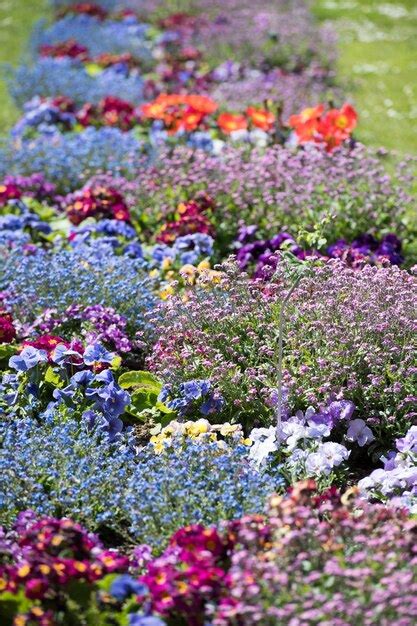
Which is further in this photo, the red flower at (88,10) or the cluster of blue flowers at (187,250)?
the red flower at (88,10)

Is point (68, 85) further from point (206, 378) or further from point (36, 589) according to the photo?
point (36, 589)

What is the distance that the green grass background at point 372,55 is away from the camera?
10.2 metres

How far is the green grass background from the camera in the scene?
10.2m

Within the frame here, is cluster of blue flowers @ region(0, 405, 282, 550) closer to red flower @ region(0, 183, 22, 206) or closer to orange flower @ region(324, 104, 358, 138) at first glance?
red flower @ region(0, 183, 22, 206)

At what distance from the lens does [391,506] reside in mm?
3506

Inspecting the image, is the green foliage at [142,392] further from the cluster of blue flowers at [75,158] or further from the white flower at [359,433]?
the cluster of blue flowers at [75,158]

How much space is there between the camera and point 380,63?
13.0 metres

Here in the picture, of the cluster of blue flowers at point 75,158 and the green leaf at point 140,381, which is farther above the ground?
the green leaf at point 140,381

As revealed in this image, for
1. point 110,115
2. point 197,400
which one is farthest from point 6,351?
point 110,115

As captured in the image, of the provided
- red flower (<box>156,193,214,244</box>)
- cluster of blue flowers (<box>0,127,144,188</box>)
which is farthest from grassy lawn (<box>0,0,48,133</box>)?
red flower (<box>156,193,214,244</box>)

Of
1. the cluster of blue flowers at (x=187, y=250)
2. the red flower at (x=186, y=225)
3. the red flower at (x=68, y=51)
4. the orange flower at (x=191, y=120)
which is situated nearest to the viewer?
the cluster of blue flowers at (x=187, y=250)

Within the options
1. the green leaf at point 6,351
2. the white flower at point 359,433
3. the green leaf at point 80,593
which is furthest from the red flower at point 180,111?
the green leaf at point 80,593

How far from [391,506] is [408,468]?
468 mm

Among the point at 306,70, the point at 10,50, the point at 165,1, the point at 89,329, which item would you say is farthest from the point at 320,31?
the point at 89,329
